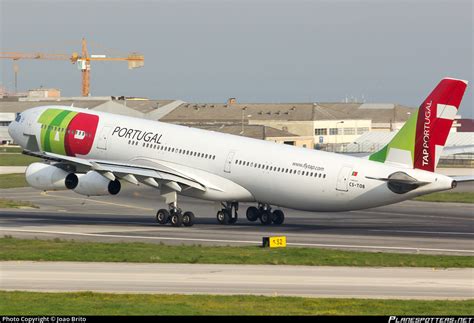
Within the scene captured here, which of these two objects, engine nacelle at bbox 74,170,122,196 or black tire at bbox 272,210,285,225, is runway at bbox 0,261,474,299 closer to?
engine nacelle at bbox 74,170,122,196

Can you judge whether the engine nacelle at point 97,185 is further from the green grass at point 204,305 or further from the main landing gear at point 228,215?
the green grass at point 204,305

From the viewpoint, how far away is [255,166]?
57.7 metres

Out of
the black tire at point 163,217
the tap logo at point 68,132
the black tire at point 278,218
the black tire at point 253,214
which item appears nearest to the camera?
the black tire at point 163,217

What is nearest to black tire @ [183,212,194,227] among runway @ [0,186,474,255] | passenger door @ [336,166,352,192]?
runway @ [0,186,474,255]

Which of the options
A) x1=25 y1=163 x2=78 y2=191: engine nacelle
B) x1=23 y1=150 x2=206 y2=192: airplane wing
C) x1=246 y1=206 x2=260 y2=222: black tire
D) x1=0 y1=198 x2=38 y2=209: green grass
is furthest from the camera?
x1=0 y1=198 x2=38 y2=209: green grass

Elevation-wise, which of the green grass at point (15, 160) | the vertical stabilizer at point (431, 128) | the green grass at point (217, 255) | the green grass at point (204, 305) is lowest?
the green grass at point (15, 160)

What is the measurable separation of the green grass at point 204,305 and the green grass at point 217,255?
9167mm

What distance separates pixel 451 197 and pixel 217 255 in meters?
45.8

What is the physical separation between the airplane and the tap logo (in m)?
0.06

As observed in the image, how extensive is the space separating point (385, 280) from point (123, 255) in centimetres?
1195

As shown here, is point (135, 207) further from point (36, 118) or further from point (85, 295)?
point (85, 295)

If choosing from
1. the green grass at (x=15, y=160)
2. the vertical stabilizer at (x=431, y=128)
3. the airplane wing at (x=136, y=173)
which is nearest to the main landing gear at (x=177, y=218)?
the airplane wing at (x=136, y=173)

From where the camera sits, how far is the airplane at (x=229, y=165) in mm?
51969

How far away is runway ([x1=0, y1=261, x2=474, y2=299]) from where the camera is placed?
3334 centimetres
